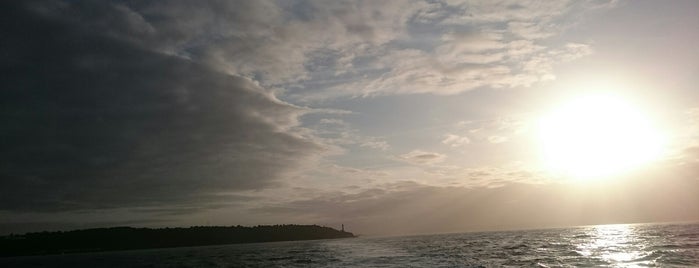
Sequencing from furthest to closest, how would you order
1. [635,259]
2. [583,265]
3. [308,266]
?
[308,266] → [635,259] → [583,265]

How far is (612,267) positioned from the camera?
4728 cm

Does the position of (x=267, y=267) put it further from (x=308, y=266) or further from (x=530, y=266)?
(x=530, y=266)

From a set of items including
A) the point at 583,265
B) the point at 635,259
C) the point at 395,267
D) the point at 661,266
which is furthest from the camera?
the point at 395,267

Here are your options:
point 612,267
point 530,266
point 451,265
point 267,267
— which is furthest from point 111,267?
point 612,267

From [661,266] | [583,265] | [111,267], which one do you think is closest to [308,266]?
[583,265]

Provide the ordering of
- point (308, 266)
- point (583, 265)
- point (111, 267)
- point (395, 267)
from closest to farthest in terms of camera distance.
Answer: point (583, 265)
point (395, 267)
point (308, 266)
point (111, 267)

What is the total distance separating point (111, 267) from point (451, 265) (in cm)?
7217

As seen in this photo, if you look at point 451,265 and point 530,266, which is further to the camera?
point 451,265

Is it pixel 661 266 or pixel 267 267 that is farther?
pixel 267 267

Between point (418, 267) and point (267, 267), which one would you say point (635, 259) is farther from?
point (267, 267)

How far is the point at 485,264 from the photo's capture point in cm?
5666

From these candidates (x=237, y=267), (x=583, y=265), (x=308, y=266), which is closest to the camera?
(x=583, y=265)

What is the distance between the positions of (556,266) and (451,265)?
11.3m

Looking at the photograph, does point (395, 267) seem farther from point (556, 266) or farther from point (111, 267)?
point (111, 267)
